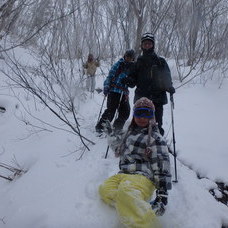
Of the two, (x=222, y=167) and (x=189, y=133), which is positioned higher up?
(x=189, y=133)

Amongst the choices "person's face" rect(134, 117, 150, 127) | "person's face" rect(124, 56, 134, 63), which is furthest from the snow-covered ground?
"person's face" rect(124, 56, 134, 63)

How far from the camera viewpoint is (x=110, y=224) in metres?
2.26

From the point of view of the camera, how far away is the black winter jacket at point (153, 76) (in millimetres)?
3643

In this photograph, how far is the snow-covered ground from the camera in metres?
2.39

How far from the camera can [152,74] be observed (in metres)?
3.68

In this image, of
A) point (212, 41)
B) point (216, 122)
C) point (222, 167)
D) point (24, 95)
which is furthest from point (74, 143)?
point (212, 41)

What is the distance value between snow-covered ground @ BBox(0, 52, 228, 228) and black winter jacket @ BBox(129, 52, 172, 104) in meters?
1.11

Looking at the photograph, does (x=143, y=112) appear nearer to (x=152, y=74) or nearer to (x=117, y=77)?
(x=152, y=74)

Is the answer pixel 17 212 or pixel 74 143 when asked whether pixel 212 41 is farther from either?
pixel 17 212

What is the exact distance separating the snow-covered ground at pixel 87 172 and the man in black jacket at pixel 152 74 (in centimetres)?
112

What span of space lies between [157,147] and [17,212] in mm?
1692

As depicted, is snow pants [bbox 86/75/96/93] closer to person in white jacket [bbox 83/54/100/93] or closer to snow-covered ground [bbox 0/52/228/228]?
person in white jacket [bbox 83/54/100/93]

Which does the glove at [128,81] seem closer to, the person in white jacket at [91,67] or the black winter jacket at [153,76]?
the black winter jacket at [153,76]

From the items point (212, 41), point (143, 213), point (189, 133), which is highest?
point (212, 41)
